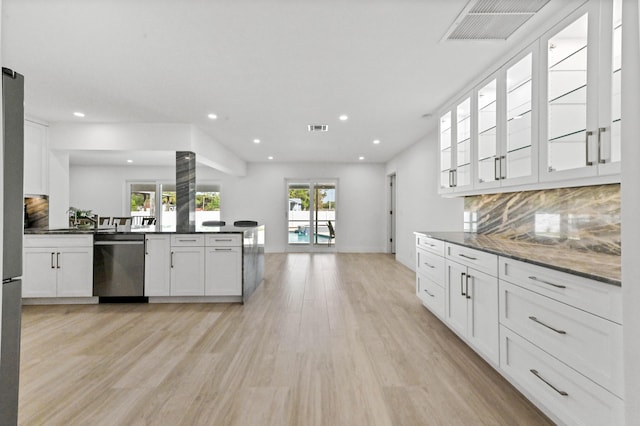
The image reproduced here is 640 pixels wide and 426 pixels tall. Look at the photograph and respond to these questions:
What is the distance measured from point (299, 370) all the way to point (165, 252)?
2650 millimetres

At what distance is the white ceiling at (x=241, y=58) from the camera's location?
2115mm

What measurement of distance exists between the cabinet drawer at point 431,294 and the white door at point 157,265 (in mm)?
3267

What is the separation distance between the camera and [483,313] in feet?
7.77

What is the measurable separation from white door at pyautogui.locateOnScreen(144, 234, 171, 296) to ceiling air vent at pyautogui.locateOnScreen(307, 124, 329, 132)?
8.94 feet

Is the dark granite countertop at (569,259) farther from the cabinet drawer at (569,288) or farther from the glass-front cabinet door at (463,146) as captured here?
the glass-front cabinet door at (463,146)

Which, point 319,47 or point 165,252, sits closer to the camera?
point 319,47

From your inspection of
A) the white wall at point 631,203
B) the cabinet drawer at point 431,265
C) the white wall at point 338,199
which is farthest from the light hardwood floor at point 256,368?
the white wall at point 338,199

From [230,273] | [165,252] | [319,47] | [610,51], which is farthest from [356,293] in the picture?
[610,51]

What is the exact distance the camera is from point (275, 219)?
28.6 ft

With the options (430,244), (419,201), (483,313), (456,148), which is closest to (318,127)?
(456,148)

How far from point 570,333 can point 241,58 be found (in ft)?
10.1

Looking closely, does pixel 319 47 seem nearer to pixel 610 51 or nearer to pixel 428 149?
pixel 610 51

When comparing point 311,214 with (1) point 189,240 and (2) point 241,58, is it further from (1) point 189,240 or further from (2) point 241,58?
(2) point 241,58

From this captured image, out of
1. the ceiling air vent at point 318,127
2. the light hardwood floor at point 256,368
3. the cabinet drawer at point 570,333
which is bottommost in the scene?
the light hardwood floor at point 256,368
